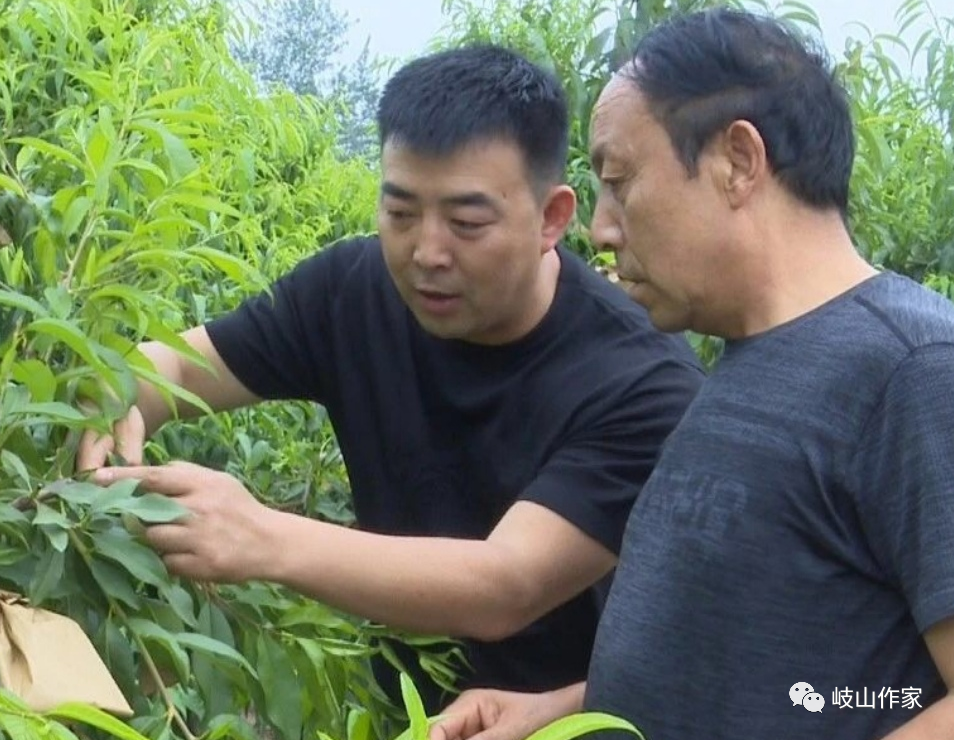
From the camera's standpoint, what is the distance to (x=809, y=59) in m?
1.87

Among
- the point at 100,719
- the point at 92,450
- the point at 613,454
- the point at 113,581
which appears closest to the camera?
the point at 100,719

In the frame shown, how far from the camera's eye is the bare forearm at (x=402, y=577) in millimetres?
1868

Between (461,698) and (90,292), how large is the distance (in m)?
0.65

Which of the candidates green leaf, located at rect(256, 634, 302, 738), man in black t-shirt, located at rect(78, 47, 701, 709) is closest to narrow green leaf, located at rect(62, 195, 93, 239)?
man in black t-shirt, located at rect(78, 47, 701, 709)

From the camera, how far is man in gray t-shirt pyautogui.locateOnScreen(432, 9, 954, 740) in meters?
1.61

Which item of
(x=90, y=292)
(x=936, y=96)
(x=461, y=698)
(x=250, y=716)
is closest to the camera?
(x=90, y=292)

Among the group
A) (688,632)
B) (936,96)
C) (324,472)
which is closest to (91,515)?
(688,632)

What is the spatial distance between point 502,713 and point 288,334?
61cm

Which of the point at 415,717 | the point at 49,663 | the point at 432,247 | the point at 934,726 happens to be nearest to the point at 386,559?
the point at 432,247

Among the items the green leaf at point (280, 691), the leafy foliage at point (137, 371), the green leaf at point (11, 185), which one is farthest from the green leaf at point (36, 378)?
the green leaf at point (280, 691)

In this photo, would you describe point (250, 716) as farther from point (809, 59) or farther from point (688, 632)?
point (809, 59)

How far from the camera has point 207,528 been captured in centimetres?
177

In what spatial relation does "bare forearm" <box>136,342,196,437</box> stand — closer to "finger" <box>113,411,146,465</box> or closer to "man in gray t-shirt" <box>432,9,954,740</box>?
"finger" <box>113,411,146,465</box>

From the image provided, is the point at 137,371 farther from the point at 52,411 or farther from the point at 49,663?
the point at 49,663
